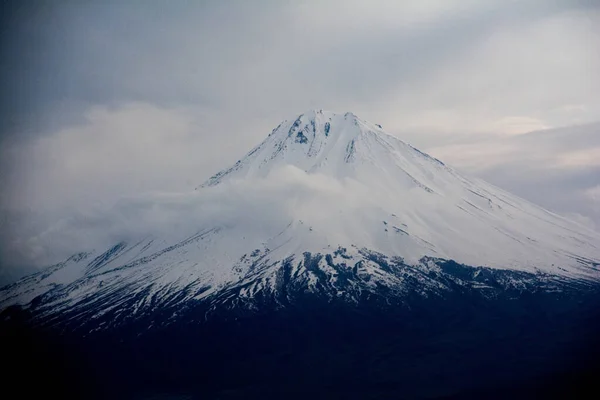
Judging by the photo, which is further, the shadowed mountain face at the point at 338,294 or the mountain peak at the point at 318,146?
the mountain peak at the point at 318,146

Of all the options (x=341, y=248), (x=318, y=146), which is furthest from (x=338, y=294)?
(x=318, y=146)

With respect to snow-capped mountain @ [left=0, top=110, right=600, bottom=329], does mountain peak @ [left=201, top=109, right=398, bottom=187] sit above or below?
above

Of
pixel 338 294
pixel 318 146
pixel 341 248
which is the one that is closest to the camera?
pixel 338 294

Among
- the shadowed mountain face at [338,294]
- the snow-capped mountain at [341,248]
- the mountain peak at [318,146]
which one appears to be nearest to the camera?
the shadowed mountain face at [338,294]

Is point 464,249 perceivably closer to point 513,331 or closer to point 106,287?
point 513,331

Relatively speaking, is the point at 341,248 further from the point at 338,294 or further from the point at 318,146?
the point at 318,146

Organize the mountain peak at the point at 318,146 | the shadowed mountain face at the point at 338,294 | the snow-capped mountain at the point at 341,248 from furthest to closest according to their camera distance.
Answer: the mountain peak at the point at 318,146, the snow-capped mountain at the point at 341,248, the shadowed mountain face at the point at 338,294
